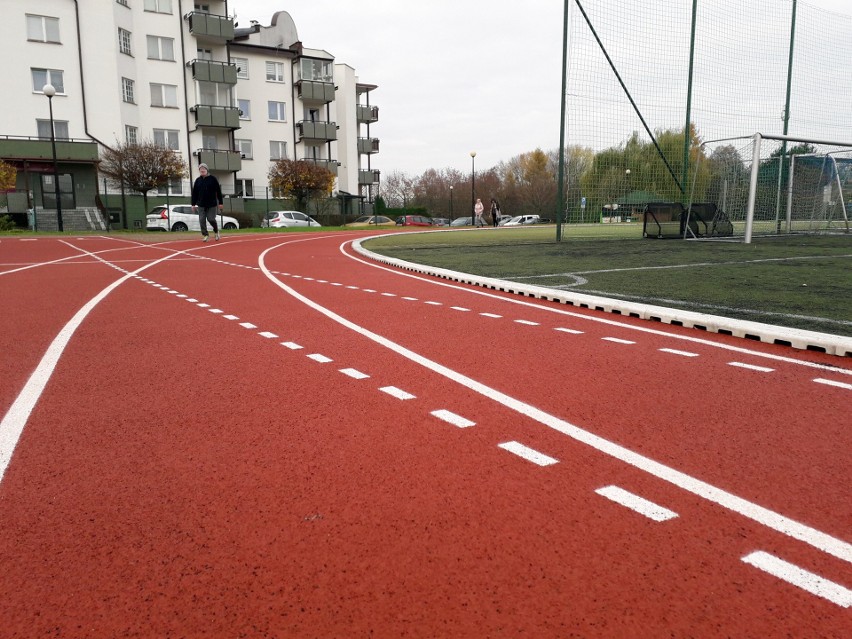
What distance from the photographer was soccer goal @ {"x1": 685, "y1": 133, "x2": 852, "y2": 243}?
848 inches

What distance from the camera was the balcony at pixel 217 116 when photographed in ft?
153

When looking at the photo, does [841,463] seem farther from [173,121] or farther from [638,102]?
[173,121]

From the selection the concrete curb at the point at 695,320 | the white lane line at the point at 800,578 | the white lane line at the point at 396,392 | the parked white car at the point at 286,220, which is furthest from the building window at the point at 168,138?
the white lane line at the point at 800,578

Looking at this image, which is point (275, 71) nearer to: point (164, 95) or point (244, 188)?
point (244, 188)

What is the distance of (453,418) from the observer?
161 inches

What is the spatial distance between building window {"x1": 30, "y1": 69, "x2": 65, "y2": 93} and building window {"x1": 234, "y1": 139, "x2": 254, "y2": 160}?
13059mm

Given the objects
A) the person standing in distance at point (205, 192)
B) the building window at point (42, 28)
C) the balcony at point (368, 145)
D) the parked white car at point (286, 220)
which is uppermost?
the building window at point (42, 28)

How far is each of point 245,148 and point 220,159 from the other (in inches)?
180

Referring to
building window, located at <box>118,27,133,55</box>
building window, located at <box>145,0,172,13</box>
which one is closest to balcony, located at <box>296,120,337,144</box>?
building window, located at <box>145,0,172,13</box>

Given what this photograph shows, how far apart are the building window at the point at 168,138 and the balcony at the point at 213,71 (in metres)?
4.07

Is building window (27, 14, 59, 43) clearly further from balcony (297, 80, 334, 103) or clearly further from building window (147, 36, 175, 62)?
balcony (297, 80, 334, 103)

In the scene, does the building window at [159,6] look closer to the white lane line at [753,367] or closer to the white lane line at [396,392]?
the white lane line at [396,392]

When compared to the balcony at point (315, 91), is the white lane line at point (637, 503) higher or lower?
lower

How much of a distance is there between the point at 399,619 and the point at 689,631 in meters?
0.88
